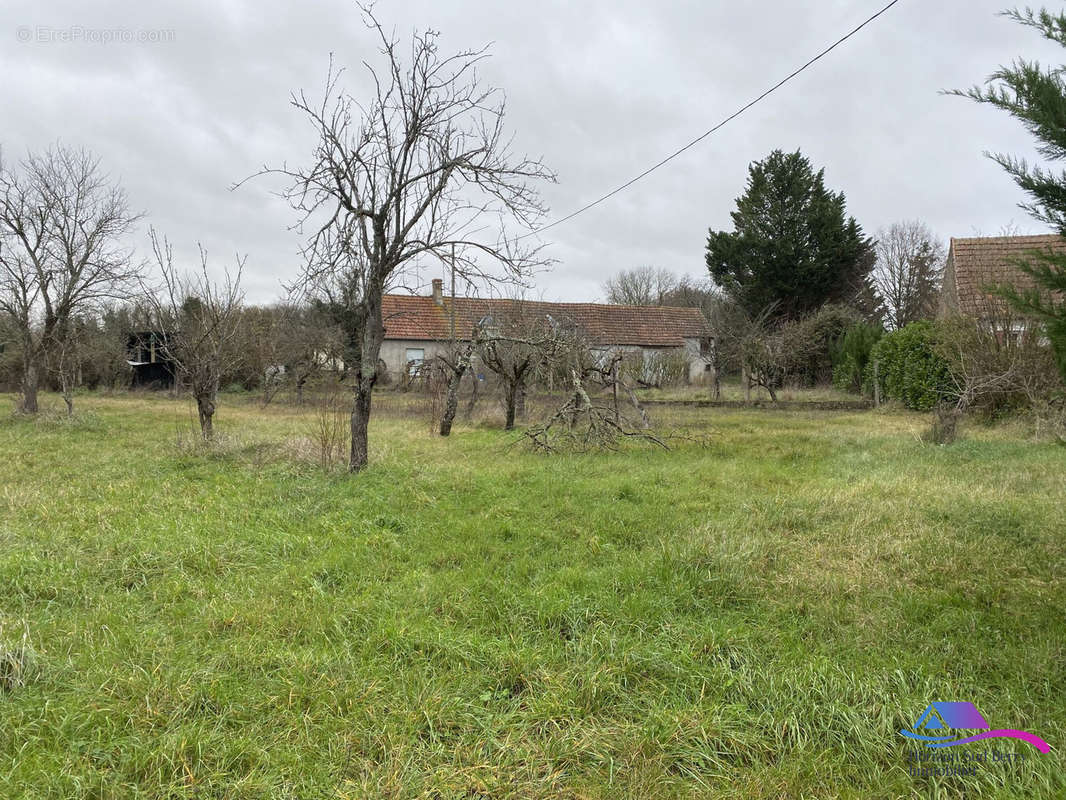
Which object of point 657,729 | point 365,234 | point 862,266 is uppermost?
point 862,266

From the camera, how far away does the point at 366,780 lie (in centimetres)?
211

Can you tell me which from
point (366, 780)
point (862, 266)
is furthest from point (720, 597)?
point (862, 266)

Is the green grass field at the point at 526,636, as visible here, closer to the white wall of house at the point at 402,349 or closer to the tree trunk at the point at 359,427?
the tree trunk at the point at 359,427

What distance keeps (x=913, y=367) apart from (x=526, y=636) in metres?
16.1

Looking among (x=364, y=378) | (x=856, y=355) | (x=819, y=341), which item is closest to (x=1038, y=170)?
(x=364, y=378)

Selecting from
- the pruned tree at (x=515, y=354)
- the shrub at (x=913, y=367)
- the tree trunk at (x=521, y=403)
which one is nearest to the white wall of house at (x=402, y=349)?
the tree trunk at (x=521, y=403)

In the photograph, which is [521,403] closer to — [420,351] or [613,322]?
[420,351]

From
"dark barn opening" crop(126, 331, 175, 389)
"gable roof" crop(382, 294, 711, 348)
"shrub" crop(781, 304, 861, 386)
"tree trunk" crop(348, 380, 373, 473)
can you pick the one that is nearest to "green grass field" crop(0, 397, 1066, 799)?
"tree trunk" crop(348, 380, 373, 473)

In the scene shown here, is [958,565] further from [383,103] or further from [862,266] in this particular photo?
[862,266]

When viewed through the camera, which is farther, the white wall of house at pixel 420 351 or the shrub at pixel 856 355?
the white wall of house at pixel 420 351

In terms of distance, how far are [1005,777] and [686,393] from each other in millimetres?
22127

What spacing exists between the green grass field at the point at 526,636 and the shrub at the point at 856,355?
15231 mm

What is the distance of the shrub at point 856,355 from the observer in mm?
20359

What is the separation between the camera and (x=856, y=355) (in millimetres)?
21156
